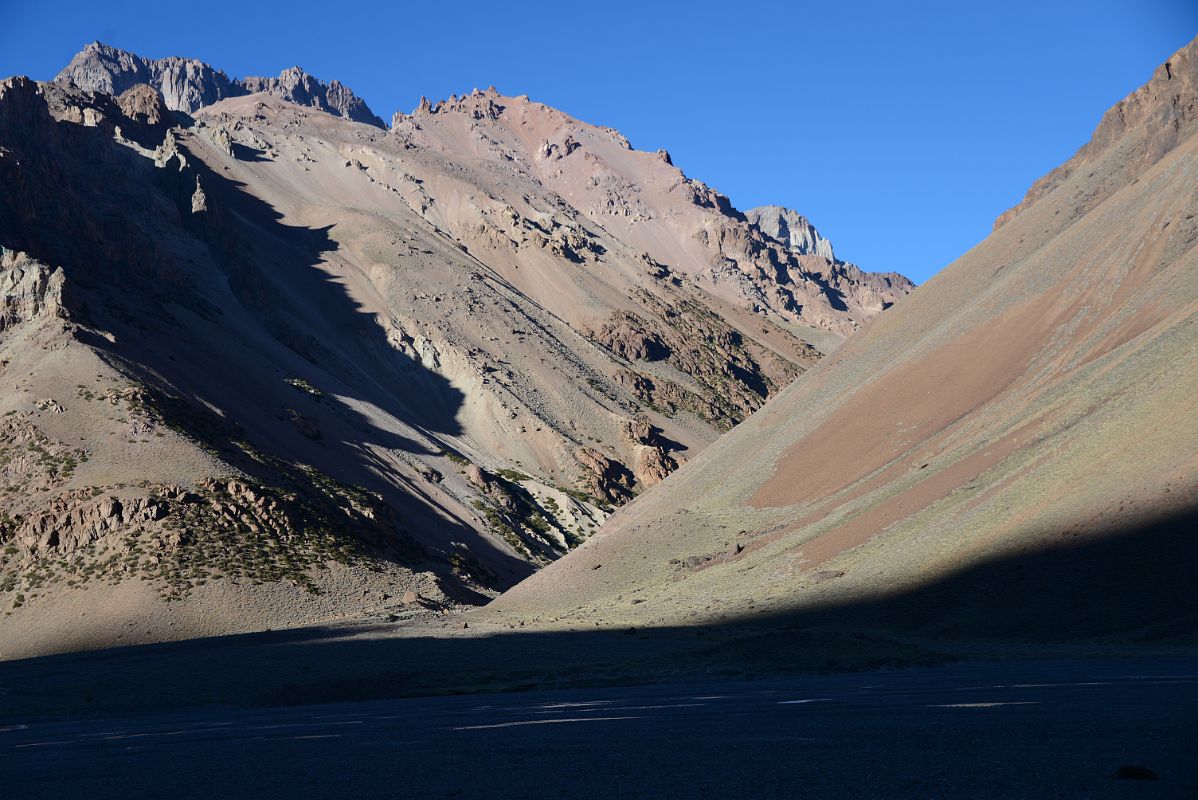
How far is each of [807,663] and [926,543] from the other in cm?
1628

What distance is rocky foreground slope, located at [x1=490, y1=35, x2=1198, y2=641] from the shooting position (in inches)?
1510

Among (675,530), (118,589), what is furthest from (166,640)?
(675,530)

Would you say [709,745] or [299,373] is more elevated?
[299,373]

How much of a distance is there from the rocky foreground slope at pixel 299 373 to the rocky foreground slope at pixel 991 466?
1797 centimetres

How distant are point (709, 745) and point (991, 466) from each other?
37.6 meters

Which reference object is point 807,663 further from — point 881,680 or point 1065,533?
point 1065,533

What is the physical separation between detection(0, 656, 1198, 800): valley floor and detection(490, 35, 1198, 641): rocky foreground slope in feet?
35.6

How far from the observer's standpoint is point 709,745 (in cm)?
1800

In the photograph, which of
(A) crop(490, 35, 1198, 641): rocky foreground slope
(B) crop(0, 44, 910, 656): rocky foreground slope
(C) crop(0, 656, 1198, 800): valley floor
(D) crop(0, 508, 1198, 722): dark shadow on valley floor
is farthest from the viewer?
(B) crop(0, 44, 910, 656): rocky foreground slope

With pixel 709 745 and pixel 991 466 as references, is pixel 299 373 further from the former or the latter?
pixel 709 745

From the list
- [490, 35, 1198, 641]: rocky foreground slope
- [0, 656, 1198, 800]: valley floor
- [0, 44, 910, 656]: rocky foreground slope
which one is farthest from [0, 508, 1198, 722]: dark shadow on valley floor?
[0, 44, 910, 656]: rocky foreground slope

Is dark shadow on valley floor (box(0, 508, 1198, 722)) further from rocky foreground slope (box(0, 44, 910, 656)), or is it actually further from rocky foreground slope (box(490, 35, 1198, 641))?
rocky foreground slope (box(0, 44, 910, 656))

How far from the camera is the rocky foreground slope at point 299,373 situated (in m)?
60.4

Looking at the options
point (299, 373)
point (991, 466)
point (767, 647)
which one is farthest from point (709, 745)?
point (299, 373)
